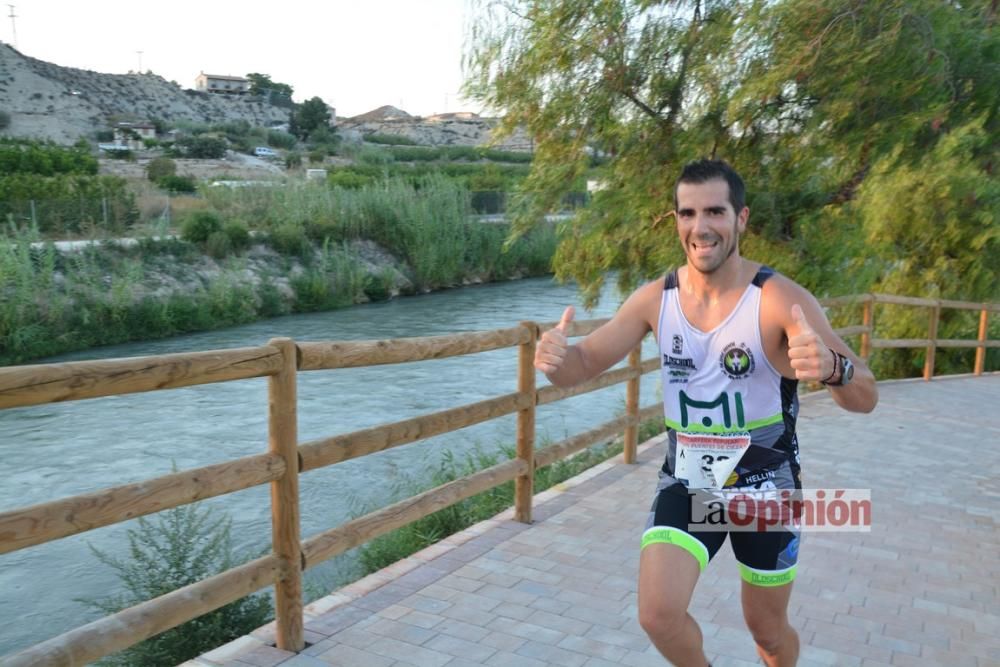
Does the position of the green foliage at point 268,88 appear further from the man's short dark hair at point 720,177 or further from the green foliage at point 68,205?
the man's short dark hair at point 720,177

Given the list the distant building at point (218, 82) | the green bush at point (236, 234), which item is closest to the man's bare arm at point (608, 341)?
the green bush at point (236, 234)

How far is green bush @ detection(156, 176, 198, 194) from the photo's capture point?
34750 mm

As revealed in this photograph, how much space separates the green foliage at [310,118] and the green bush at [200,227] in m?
57.8

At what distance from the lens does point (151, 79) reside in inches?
3875

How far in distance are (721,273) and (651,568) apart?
966 mm

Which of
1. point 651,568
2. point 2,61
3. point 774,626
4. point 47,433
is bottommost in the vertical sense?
point 47,433

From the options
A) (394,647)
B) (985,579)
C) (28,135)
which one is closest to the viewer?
(394,647)

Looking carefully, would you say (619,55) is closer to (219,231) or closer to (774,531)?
(774,531)

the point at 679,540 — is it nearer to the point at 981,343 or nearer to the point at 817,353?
the point at 817,353

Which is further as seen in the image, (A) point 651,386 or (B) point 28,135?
(B) point 28,135

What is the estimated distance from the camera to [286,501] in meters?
3.62

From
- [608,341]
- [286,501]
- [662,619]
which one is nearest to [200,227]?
[286,501]

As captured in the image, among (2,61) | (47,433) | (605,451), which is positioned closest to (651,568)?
(605,451)

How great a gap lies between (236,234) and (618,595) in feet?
72.8
